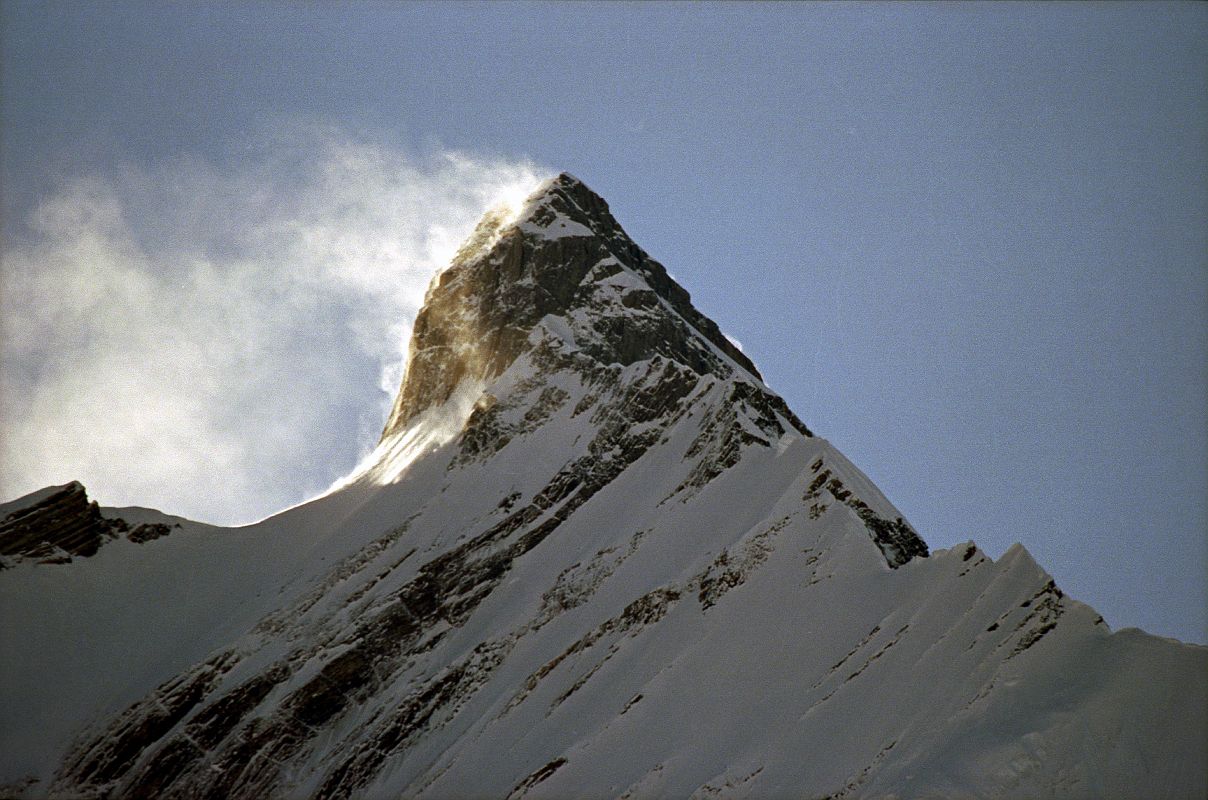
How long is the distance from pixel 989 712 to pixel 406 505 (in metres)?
62.7

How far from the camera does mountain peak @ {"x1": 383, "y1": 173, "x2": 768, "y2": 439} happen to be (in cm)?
14162

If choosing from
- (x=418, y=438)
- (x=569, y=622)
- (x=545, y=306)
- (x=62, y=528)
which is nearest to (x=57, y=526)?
(x=62, y=528)

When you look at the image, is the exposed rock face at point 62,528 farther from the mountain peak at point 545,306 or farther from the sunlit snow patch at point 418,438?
the mountain peak at point 545,306

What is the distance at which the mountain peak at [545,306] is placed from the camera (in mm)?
141625

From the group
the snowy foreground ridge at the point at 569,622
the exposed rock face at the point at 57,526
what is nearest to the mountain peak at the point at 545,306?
the snowy foreground ridge at the point at 569,622

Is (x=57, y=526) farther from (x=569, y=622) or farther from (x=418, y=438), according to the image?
(x=569, y=622)

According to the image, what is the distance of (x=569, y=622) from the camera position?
107m

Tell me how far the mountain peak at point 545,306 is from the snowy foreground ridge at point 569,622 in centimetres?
38

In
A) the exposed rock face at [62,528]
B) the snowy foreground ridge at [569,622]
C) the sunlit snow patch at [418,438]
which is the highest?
the exposed rock face at [62,528]

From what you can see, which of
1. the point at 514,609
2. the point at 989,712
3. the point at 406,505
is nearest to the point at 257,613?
the point at 406,505

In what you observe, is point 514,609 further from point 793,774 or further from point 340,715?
point 793,774

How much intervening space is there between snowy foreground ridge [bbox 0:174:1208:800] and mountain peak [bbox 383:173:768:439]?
378 mm

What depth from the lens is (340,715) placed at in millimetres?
106500

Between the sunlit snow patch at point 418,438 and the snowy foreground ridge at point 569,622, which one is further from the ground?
the sunlit snow patch at point 418,438
